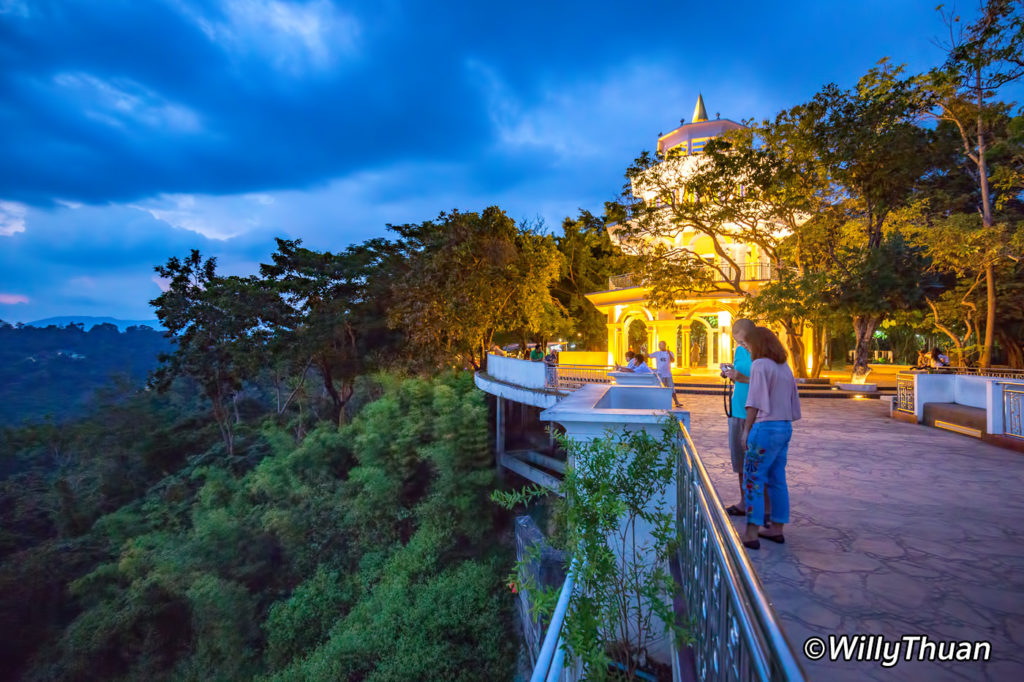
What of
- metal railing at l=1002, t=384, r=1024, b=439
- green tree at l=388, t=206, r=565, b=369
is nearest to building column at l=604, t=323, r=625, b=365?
green tree at l=388, t=206, r=565, b=369

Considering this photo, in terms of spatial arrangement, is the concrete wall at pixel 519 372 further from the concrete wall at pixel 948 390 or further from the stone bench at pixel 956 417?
the stone bench at pixel 956 417

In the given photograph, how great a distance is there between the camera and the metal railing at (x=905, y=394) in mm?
8984

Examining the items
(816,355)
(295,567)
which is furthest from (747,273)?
(295,567)

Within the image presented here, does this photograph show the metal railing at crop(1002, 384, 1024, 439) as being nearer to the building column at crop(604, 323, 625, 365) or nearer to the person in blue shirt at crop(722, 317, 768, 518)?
the person in blue shirt at crop(722, 317, 768, 518)

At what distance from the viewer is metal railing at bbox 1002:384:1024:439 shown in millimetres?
6156

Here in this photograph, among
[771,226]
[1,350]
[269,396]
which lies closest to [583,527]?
[771,226]

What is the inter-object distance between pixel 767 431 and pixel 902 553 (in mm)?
1304

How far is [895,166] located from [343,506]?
72.7 ft

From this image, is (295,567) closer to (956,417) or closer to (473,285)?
(473,285)

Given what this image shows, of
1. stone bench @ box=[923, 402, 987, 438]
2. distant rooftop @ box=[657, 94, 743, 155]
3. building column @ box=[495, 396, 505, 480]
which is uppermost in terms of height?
distant rooftop @ box=[657, 94, 743, 155]

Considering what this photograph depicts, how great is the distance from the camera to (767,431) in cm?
299

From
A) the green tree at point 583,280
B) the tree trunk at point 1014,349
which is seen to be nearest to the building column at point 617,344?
the green tree at point 583,280

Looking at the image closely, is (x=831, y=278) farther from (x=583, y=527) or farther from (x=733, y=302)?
(x=583, y=527)

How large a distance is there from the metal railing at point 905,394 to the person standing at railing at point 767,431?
326 inches
